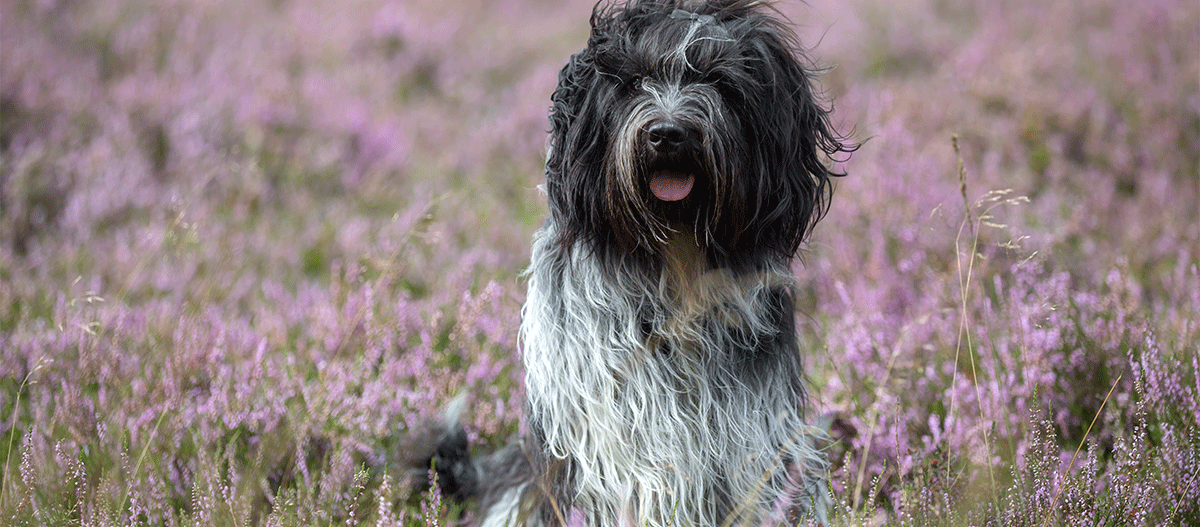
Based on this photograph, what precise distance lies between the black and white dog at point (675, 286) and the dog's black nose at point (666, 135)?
0.09 metres

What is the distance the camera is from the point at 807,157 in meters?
2.54

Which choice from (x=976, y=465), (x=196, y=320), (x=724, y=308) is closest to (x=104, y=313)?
(x=196, y=320)

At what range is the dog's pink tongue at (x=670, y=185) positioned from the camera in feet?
7.66

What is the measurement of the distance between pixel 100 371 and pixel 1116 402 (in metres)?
4.15

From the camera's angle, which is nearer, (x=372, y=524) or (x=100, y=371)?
(x=372, y=524)

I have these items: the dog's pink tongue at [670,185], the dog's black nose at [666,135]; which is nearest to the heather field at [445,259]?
the dog's pink tongue at [670,185]

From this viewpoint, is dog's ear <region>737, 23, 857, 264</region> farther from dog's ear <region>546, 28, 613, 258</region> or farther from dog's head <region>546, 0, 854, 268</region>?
dog's ear <region>546, 28, 613, 258</region>

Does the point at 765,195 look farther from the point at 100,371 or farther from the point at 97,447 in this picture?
the point at 100,371

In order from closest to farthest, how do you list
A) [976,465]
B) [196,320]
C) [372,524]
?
[372,524] < [976,465] < [196,320]

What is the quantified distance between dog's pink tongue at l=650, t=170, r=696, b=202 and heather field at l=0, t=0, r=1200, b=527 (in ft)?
2.75

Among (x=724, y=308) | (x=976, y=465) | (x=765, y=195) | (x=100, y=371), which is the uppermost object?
(x=100, y=371)

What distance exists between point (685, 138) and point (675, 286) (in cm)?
50

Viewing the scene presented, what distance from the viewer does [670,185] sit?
2348 mm

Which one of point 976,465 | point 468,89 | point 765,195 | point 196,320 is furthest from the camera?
point 468,89
